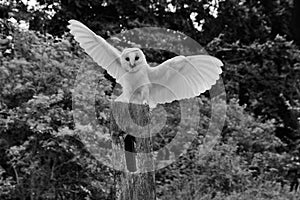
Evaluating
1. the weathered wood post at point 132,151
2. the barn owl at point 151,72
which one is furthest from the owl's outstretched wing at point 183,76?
the weathered wood post at point 132,151

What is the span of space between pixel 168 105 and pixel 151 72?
369 centimetres

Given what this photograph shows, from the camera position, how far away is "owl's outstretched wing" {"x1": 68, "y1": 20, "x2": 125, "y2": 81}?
3.24 meters

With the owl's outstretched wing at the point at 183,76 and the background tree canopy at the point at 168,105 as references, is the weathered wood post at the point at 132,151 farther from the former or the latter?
the background tree canopy at the point at 168,105

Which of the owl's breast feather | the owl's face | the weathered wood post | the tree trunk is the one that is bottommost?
the weathered wood post

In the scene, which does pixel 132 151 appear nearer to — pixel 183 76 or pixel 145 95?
pixel 145 95

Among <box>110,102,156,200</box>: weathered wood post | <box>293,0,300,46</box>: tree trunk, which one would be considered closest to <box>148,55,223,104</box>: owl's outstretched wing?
<box>110,102,156,200</box>: weathered wood post

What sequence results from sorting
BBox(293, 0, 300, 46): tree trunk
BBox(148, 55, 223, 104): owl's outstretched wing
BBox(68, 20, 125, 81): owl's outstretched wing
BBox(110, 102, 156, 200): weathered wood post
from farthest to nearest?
BBox(293, 0, 300, 46): tree trunk
BBox(68, 20, 125, 81): owl's outstretched wing
BBox(148, 55, 223, 104): owl's outstretched wing
BBox(110, 102, 156, 200): weathered wood post

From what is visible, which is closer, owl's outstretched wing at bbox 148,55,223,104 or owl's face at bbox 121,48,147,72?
owl's face at bbox 121,48,147,72

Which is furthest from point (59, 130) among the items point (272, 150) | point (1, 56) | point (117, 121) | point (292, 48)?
point (292, 48)

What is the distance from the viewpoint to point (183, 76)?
3135 millimetres

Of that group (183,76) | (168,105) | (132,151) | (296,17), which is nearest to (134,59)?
(183,76)

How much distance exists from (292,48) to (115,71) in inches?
225

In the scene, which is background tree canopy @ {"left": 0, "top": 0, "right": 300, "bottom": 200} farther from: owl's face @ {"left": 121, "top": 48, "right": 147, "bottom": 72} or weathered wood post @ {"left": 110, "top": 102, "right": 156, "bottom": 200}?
owl's face @ {"left": 121, "top": 48, "right": 147, "bottom": 72}

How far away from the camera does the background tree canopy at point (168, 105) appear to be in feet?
17.6
